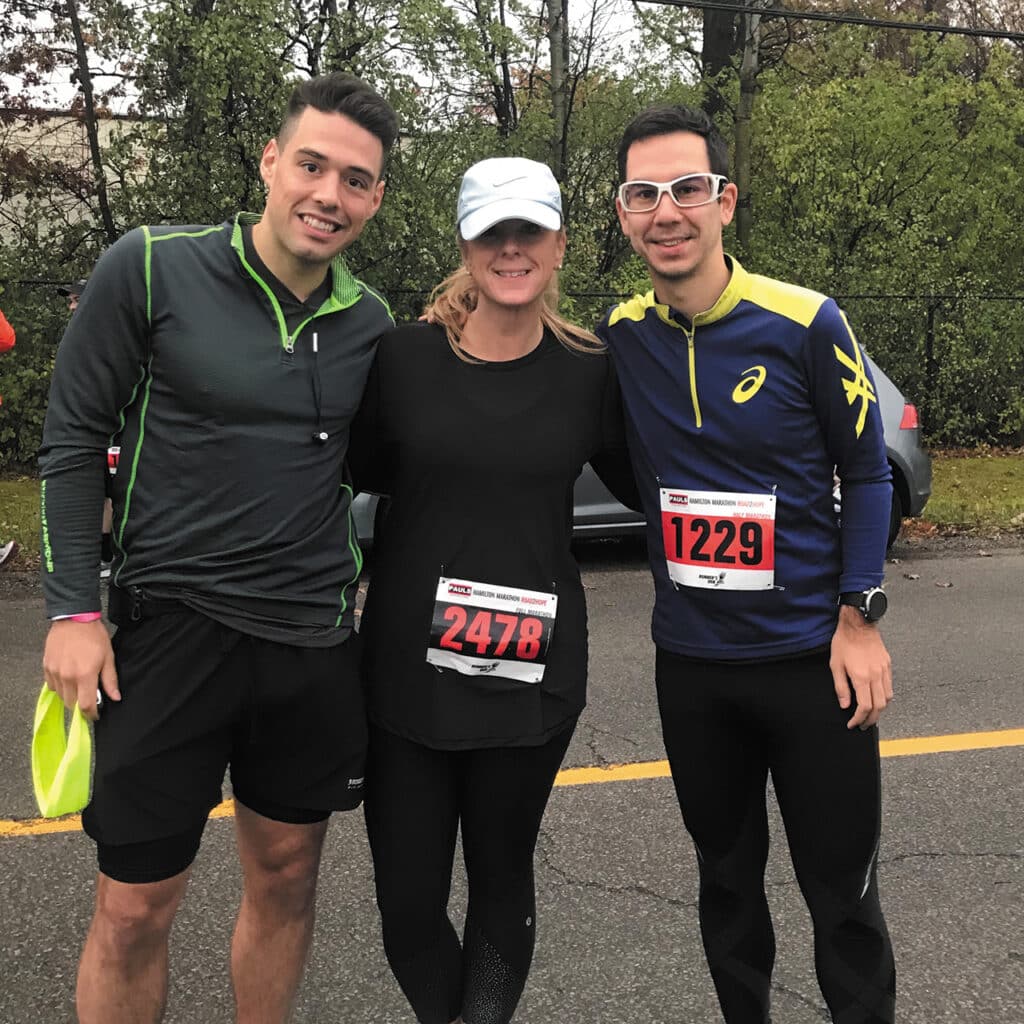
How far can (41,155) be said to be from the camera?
1223 cm

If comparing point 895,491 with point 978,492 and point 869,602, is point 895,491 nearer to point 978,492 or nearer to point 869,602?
point 978,492

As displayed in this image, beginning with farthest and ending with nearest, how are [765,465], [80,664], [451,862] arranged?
[451,862] → [765,465] → [80,664]

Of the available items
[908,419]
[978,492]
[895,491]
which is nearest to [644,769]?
[895,491]

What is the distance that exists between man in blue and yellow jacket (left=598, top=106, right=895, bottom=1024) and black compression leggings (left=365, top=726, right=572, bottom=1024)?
1.32ft

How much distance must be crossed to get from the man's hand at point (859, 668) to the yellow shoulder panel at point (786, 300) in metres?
0.57

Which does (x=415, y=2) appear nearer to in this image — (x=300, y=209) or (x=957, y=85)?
(x=957, y=85)

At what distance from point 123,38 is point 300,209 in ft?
32.6

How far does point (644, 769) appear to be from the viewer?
13.1 feet

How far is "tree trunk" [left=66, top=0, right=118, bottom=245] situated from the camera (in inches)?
440

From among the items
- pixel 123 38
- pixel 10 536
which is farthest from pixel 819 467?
pixel 123 38

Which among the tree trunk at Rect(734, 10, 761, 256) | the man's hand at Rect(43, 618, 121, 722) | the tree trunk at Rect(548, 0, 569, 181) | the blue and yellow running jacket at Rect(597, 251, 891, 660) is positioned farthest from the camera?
the tree trunk at Rect(734, 10, 761, 256)

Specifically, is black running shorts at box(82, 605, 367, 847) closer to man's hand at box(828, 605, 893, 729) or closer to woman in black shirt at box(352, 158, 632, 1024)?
Result: woman in black shirt at box(352, 158, 632, 1024)

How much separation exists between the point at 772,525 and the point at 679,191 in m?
0.68

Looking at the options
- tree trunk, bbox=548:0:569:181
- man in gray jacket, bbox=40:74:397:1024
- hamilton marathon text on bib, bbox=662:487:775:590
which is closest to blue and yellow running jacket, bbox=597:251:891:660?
hamilton marathon text on bib, bbox=662:487:775:590
